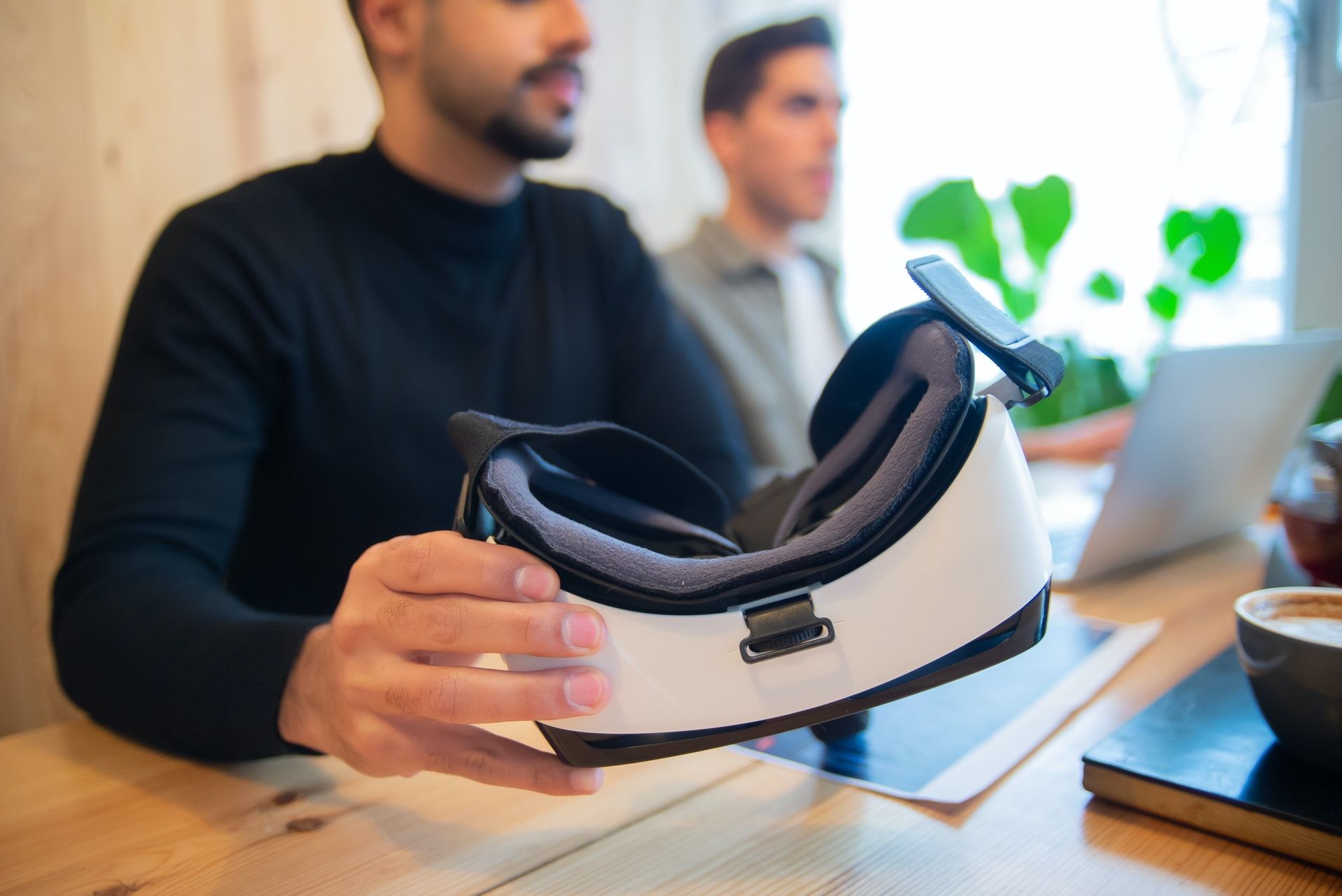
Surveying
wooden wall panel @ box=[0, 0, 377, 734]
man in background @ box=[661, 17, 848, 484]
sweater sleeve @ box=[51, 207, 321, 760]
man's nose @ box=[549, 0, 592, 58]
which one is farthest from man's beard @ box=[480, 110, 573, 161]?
man in background @ box=[661, 17, 848, 484]

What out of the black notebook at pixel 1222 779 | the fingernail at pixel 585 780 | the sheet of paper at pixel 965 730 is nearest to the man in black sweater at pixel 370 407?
the fingernail at pixel 585 780

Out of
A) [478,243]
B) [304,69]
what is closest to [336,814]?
[478,243]

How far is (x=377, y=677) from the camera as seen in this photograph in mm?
451

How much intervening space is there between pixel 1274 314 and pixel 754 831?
2219mm

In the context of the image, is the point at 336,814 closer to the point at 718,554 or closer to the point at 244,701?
the point at 244,701

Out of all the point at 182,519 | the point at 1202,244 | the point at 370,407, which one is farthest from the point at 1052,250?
the point at 182,519

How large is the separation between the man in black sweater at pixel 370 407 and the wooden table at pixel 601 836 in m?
0.03

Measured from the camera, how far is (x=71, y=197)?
1.17m

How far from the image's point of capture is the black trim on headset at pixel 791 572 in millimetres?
367

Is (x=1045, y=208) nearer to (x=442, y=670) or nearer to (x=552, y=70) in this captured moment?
(x=552, y=70)

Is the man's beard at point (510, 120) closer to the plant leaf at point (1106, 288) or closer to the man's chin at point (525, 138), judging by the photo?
the man's chin at point (525, 138)

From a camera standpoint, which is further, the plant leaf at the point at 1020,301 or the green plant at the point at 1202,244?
the plant leaf at the point at 1020,301

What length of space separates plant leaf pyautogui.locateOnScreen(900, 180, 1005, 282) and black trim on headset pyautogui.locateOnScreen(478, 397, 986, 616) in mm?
1793

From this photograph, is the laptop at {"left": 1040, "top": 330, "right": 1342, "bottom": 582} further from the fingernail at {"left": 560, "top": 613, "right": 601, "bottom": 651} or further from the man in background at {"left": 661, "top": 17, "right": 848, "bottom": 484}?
the man in background at {"left": 661, "top": 17, "right": 848, "bottom": 484}
